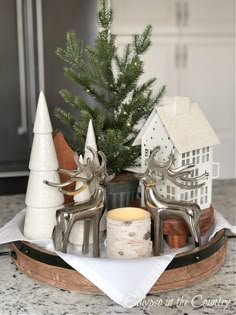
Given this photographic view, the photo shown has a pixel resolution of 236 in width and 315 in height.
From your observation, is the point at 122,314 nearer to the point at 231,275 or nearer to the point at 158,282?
the point at 158,282

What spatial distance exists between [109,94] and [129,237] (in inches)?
13.4

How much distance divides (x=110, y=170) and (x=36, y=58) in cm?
66

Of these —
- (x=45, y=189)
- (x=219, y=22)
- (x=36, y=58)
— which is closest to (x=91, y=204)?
(x=45, y=189)

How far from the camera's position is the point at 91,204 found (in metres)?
0.83

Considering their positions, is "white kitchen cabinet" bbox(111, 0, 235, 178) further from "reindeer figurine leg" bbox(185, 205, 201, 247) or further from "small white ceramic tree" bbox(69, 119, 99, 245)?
"reindeer figurine leg" bbox(185, 205, 201, 247)

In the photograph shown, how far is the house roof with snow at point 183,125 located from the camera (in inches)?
35.3

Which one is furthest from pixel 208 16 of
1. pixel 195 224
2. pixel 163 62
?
pixel 195 224

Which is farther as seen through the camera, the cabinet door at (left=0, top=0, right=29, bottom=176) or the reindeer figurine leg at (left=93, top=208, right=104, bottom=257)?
the cabinet door at (left=0, top=0, right=29, bottom=176)

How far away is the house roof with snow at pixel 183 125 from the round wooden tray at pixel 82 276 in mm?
190

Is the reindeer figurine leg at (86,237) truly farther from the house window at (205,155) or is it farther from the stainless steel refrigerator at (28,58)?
the stainless steel refrigerator at (28,58)

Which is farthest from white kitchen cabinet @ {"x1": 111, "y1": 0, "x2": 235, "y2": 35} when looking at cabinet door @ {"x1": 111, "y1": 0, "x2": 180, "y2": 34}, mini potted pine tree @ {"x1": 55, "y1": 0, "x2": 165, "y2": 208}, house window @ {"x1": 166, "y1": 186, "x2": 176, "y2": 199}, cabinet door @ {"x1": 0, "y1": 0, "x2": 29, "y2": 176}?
house window @ {"x1": 166, "y1": 186, "x2": 176, "y2": 199}

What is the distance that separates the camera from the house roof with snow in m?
0.90

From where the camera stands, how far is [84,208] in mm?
826

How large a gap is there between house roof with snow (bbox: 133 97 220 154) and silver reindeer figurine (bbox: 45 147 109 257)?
0.15 meters
